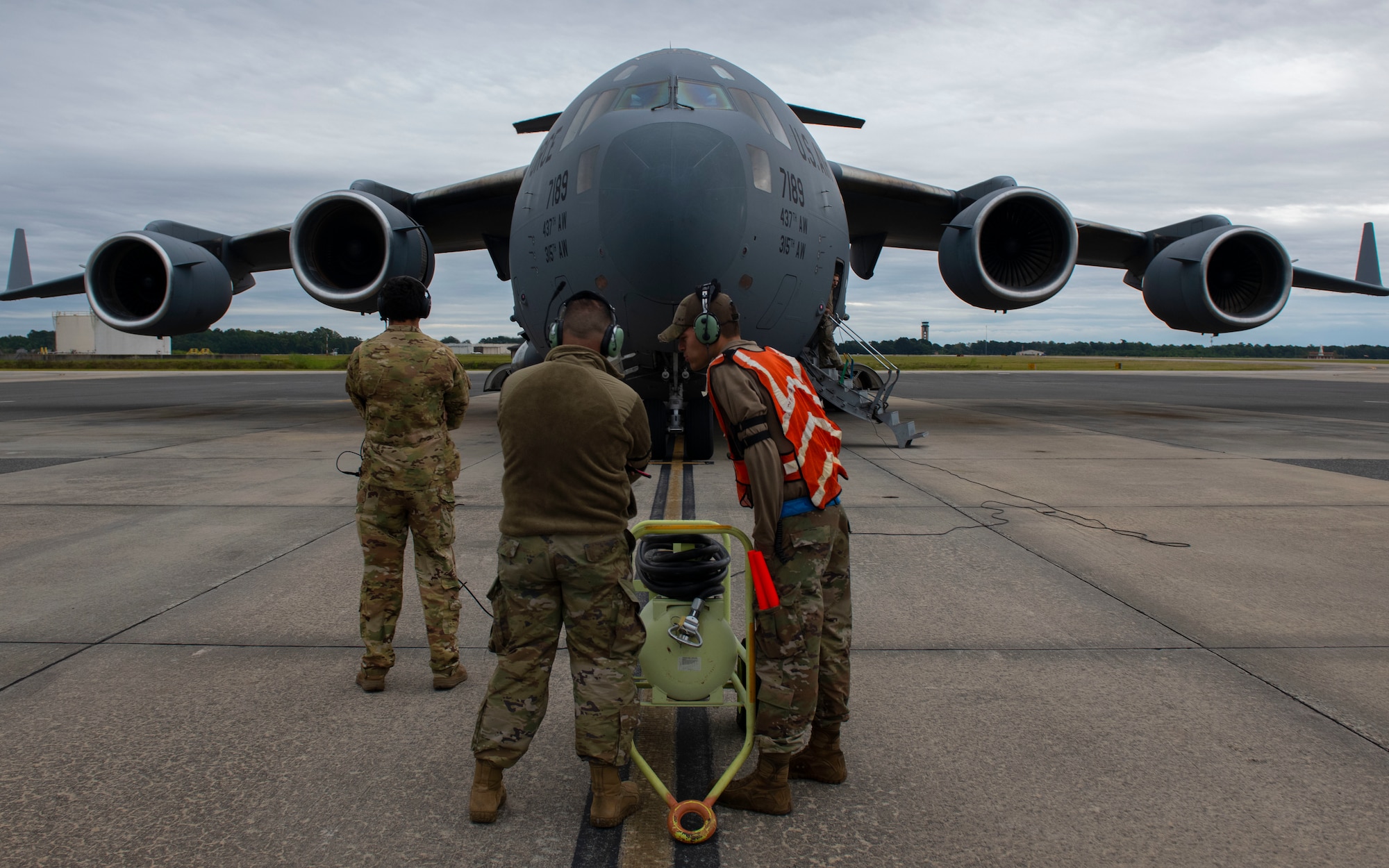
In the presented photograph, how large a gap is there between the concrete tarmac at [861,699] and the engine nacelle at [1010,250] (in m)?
4.47

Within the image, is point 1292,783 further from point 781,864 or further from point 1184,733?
point 781,864

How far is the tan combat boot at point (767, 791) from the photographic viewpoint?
8.43ft

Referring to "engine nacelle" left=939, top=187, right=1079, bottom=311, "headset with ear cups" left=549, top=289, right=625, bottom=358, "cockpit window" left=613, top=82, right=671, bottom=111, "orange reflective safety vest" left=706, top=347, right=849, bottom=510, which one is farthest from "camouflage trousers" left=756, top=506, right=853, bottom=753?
"engine nacelle" left=939, top=187, right=1079, bottom=311

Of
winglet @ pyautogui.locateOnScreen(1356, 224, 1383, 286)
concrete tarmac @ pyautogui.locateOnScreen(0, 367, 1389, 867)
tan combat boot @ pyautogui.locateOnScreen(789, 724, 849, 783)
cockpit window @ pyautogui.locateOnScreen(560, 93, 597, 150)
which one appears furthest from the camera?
winglet @ pyautogui.locateOnScreen(1356, 224, 1383, 286)

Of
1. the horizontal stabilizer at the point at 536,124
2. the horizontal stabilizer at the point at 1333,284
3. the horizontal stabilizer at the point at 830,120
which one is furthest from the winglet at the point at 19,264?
the horizontal stabilizer at the point at 1333,284

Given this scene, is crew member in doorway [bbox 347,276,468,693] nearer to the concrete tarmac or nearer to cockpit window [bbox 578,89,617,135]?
the concrete tarmac

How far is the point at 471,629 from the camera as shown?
4141 millimetres

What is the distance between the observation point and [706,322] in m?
2.89

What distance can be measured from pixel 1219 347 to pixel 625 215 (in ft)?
524

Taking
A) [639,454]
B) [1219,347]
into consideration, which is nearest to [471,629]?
[639,454]

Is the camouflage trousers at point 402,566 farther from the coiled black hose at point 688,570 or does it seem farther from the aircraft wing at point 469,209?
the aircraft wing at point 469,209

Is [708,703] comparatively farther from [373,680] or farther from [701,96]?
[701,96]

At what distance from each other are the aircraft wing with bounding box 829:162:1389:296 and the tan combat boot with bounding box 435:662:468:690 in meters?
10.3

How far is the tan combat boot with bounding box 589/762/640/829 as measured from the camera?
2.47 meters
